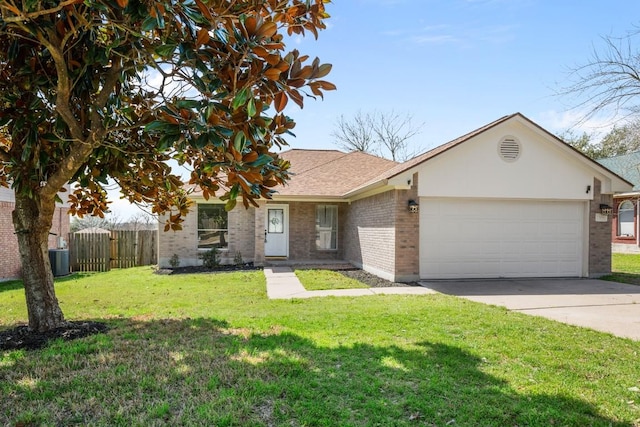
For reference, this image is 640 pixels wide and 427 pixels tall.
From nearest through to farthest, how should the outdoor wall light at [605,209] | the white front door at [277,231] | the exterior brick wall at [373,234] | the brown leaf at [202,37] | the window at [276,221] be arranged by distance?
the brown leaf at [202,37]
the exterior brick wall at [373,234]
the outdoor wall light at [605,209]
the white front door at [277,231]
the window at [276,221]

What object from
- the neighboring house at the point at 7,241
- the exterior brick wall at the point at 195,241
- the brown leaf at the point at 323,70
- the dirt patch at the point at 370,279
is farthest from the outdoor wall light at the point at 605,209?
the neighboring house at the point at 7,241

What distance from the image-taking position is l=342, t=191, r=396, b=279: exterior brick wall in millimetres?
11031

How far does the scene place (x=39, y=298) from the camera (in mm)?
5445

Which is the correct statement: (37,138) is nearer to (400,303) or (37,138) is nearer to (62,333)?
(62,333)

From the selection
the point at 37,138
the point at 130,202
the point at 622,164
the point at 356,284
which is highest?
the point at 622,164

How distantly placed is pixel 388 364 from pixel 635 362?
281 cm

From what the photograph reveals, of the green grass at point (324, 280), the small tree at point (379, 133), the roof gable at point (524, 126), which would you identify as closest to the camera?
the green grass at point (324, 280)

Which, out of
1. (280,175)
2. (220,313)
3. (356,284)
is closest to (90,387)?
(280,175)

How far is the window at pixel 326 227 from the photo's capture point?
1612 cm

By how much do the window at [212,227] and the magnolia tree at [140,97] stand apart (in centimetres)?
876

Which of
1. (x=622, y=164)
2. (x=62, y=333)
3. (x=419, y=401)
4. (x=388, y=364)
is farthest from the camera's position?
(x=622, y=164)

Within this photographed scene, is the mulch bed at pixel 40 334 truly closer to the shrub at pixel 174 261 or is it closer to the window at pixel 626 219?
the shrub at pixel 174 261

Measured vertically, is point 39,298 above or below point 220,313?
above

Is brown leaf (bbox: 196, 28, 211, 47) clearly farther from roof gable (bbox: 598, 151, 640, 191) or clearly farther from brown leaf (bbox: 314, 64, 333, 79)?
roof gable (bbox: 598, 151, 640, 191)
